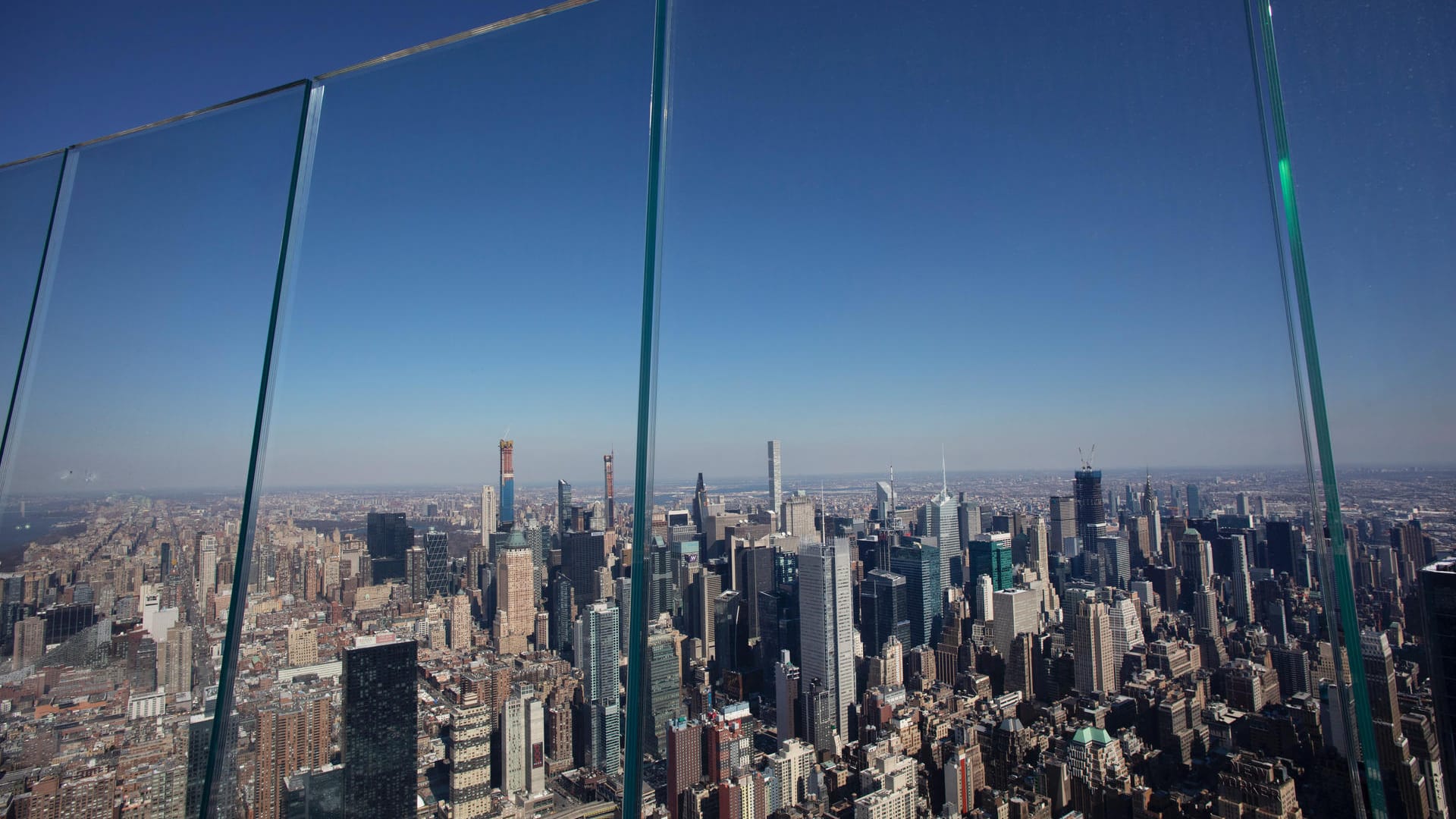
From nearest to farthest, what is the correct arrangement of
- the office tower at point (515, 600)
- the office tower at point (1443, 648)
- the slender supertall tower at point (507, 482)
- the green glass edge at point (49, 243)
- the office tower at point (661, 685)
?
the office tower at point (1443, 648) < the office tower at point (661, 685) < the office tower at point (515, 600) < the slender supertall tower at point (507, 482) < the green glass edge at point (49, 243)

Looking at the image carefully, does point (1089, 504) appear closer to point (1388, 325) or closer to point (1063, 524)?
point (1063, 524)

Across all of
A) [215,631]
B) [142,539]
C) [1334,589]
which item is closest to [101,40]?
[142,539]

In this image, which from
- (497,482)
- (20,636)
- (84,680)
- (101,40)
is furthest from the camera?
(101,40)

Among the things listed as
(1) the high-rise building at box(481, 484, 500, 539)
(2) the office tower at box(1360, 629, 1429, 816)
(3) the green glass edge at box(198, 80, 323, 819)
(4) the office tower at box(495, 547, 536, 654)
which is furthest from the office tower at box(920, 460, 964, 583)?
Answer: (3) the green glass edge at box(198, 80, 323, 819)

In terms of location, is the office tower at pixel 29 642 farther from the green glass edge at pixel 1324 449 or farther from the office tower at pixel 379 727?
the green glass edge at pixel 1324 449

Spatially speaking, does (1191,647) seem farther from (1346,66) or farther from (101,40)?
(101,40)

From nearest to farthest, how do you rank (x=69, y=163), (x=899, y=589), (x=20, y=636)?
(x=899, y=589)
(x=20, y=636)
(x=69, y=163)

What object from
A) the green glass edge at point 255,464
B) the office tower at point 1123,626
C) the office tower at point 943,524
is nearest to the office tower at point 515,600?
the green glass edge at point 255,464
